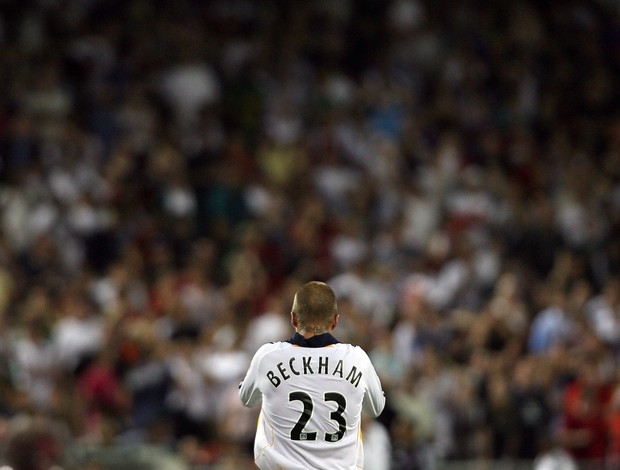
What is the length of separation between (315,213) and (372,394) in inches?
371

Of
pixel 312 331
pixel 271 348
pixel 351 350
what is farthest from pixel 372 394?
pixel 271 348

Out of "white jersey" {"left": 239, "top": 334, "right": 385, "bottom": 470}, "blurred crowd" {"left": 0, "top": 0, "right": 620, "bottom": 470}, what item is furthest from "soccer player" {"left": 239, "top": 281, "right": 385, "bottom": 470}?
"blurred crowd" {"left": 0, "top": 0, "right": 620, "bottom": 470}

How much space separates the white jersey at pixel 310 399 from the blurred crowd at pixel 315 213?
11.8ft

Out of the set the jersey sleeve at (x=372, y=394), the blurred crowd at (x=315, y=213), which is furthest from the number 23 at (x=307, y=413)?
the blurred crowd at (x=315, y=213)

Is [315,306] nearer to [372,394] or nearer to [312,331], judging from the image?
[312,331]

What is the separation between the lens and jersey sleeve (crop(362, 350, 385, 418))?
7.45 m

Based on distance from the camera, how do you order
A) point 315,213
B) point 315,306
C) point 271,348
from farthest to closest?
point 315,213 → point 271,348 → point 315,306

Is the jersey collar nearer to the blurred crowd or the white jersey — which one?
the white jersey

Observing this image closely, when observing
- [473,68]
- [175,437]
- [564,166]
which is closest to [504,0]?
[473,68]

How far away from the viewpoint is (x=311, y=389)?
730 cm

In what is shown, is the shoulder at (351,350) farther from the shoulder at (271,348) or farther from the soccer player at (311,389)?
the shoulder at (271,348)

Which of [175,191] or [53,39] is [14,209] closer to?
[175,191]

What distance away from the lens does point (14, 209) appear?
16.1 metres

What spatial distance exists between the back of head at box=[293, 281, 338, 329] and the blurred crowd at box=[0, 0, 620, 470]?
3.81 metres
